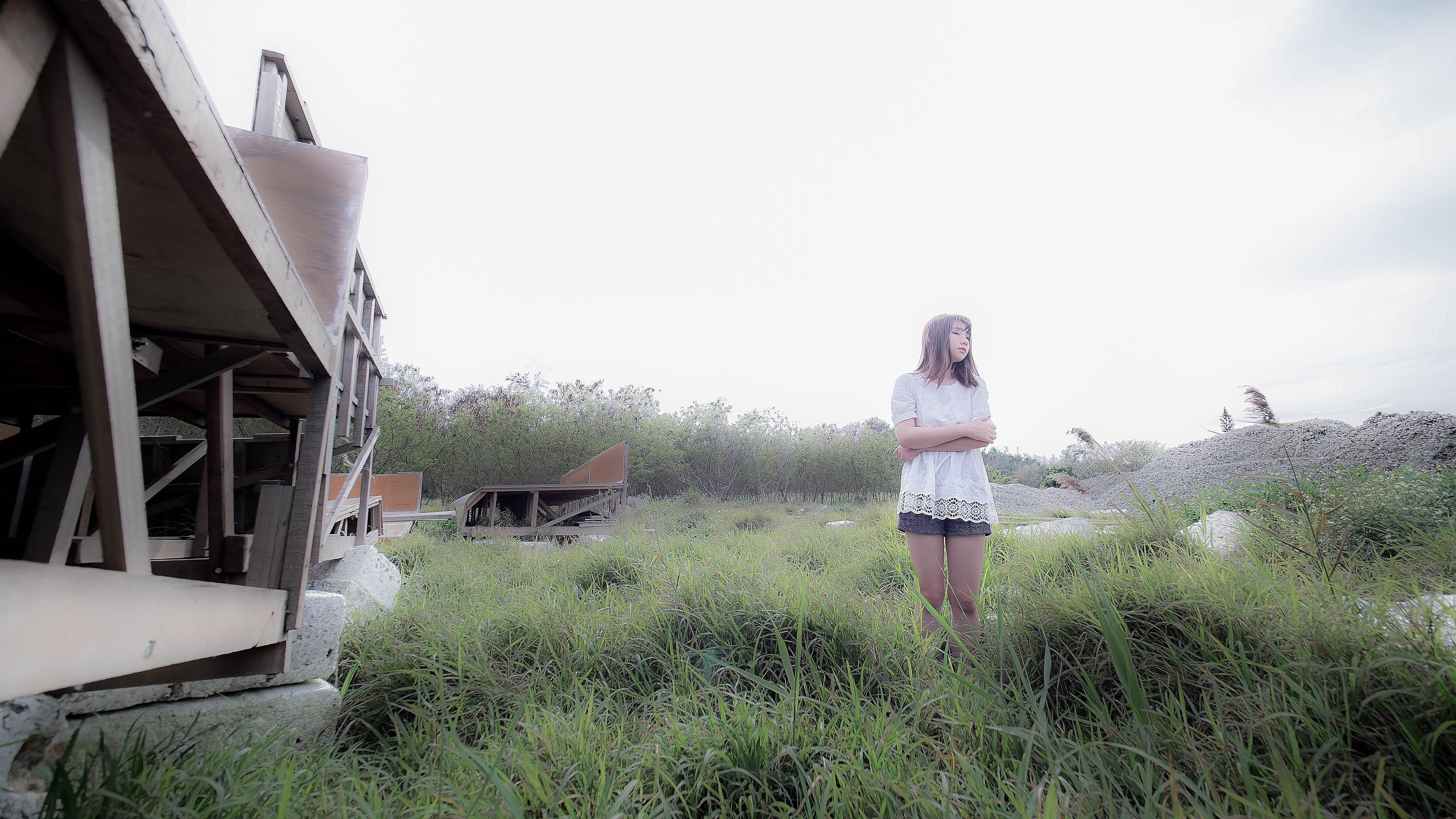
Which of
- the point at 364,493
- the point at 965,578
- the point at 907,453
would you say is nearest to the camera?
the point at 965,578

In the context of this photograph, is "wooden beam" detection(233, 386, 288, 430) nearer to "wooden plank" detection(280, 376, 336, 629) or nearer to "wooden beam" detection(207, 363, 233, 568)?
"wooden beam" detection(207, 363, 233, 568)

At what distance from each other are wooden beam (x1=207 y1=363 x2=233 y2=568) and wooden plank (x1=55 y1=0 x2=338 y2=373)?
0.55 metres

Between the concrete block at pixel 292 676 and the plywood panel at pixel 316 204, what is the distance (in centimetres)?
99

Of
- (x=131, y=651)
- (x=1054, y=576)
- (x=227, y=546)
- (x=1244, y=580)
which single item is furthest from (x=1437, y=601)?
(x=227, y=546)

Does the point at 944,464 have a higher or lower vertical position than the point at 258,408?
lower

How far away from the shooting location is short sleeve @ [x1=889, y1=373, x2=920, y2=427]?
8.36 feet

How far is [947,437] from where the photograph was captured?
2354mm

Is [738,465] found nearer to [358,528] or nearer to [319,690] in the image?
[358,528]

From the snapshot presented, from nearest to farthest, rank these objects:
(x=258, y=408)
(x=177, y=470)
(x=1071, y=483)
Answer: (x=1071, y=483) < (x=177, y=470) < (x=258, y=408)

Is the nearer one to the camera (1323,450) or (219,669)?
(219,669)

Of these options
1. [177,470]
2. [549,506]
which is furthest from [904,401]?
[549,506]

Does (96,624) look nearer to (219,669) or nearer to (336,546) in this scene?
(219,669)

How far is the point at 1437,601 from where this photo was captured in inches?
75.6

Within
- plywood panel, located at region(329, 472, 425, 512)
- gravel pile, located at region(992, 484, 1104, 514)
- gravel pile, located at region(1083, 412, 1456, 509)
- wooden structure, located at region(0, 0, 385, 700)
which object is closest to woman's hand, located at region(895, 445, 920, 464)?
gravel pile, located at region(1083, 412, 1456, 509)
